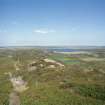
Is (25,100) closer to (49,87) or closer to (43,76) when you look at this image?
(49,87)

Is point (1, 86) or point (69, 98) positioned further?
point (1, 86)

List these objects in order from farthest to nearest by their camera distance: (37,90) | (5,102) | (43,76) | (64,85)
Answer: (43,76) → (64,85) → (37,90) → (5,102)

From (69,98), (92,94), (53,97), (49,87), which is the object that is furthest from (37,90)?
(92,94)

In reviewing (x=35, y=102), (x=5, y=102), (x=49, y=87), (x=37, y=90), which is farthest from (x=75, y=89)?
(x=5, y=102)

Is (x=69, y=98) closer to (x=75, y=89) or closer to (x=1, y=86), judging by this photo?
(x=75, y=89)

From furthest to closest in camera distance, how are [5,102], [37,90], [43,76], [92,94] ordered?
1. [43,76]
2. [37,90]
3. [92,94]
4. [5,102]

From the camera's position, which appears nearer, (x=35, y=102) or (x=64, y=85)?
(x=35, y=102)

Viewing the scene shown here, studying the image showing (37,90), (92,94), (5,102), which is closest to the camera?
(5,102)

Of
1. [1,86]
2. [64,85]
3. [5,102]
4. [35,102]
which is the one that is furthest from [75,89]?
[1,86]

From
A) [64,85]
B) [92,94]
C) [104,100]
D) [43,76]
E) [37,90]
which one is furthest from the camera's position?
[43,76]
